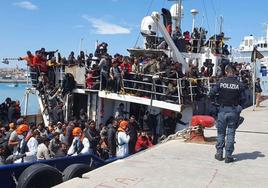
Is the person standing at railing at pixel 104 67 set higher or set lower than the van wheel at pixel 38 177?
higher

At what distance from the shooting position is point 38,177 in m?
5.89

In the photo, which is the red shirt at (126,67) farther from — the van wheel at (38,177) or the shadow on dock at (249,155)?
the van wheel at (38,177)

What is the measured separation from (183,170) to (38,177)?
219cm

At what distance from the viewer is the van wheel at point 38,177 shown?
5805mm

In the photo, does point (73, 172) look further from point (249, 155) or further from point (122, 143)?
point (249, 155)

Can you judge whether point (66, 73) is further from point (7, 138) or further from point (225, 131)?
point (225, 131)

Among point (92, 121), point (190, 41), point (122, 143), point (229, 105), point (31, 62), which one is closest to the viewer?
point (229, 105)

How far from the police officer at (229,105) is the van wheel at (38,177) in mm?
2838

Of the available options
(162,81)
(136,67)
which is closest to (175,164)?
(162,81)

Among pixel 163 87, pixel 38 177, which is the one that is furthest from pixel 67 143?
pixel 163 87

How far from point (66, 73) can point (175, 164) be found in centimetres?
883

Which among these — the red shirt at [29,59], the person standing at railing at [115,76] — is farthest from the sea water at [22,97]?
the person standing at railing at [115,76]

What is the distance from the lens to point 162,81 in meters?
12.8

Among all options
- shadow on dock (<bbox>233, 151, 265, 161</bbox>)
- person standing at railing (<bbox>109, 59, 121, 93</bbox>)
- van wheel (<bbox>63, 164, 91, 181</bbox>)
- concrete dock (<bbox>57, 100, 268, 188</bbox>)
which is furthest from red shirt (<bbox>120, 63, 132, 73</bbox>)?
van wheel (<bbox>63, 164, 91, 181</bbox>)
